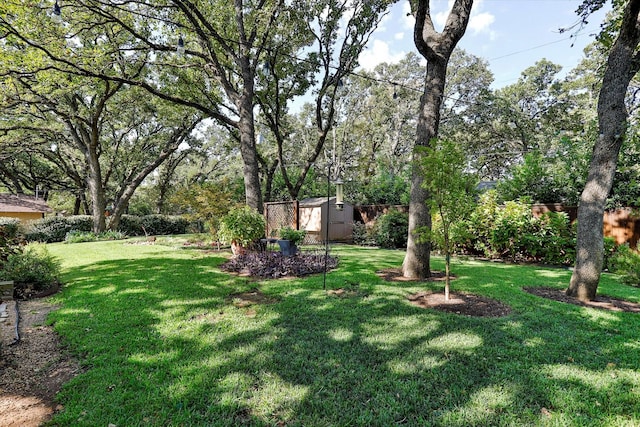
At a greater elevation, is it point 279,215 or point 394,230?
point 279,215

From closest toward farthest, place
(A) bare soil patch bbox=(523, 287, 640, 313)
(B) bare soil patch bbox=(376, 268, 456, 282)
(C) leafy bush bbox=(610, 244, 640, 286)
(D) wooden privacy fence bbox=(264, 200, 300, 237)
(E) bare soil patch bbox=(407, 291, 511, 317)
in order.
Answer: (E) bare soil patch bbox=(407, 291, 511, 317), (A) bare soil patch bbox=(523, 287, 640, 313), (B) bare soil patch bbox=(376, 268, 456, 282), (C) leafy bush bbox=(610, 244, 640, 286), (D) wooden privacy fence bbox=(264, 200, 300, 237)

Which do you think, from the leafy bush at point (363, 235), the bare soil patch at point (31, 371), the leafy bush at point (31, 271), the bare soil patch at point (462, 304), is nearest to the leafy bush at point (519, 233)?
the bare soil patch at point (462, 304)

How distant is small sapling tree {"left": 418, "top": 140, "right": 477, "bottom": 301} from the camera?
396 centimetres

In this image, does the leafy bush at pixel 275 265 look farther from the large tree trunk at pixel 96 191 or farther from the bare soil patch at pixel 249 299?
the large tree trunk at pixel 96 191

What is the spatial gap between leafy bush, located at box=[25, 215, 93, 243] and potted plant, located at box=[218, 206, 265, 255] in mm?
10762

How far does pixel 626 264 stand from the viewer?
577 cm

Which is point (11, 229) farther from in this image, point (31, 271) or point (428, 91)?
point (428, 91)

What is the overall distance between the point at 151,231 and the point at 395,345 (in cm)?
1951

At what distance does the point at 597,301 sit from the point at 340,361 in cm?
408

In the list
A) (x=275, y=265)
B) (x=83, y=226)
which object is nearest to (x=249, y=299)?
(x=275, y=265)

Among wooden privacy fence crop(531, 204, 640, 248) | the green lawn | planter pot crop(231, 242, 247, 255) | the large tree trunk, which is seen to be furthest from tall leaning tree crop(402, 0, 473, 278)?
the large tree trunk

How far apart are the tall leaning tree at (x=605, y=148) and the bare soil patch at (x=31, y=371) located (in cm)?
598

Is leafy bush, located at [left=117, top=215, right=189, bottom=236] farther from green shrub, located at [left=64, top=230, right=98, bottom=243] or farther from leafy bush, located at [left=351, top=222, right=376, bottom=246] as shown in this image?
leafy bush, located at [left=351, top=222, right=376, bottom=246]

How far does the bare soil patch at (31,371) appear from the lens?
77.5 inches
